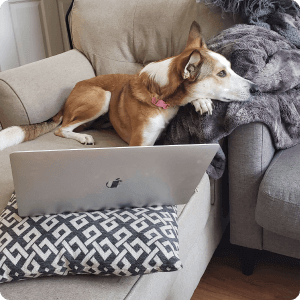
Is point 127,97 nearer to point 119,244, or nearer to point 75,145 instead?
point 75,145

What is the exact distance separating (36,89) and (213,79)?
97cm

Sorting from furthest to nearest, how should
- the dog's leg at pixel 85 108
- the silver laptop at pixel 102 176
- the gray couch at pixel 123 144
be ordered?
the dog's leg at pixel 85 108
the gray couch at pixel 123 144
the silver laptop at pixel 102 176

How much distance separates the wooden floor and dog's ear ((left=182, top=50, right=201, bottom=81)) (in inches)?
35.5

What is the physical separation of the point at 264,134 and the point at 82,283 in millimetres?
822

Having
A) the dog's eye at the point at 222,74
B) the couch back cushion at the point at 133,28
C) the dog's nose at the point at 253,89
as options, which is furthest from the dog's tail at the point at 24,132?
the dog's nose at the point at 253,89

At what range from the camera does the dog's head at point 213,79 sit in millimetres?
1227

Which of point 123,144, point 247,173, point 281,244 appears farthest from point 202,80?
point 281,244

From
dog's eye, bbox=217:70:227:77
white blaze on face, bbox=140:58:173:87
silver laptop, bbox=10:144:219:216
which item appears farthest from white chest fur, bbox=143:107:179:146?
silver laptop, bbox=10:144:219:216

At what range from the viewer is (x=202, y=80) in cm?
128

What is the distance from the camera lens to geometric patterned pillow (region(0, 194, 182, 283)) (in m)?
0.83

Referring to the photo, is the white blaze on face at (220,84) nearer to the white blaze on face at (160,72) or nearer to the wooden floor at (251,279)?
the white blaze on face at (160,72)

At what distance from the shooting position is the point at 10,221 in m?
0.93

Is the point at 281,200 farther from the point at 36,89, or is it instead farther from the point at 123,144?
the point at 36,89

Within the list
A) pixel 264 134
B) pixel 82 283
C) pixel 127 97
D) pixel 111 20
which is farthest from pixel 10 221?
pixel 111 20
